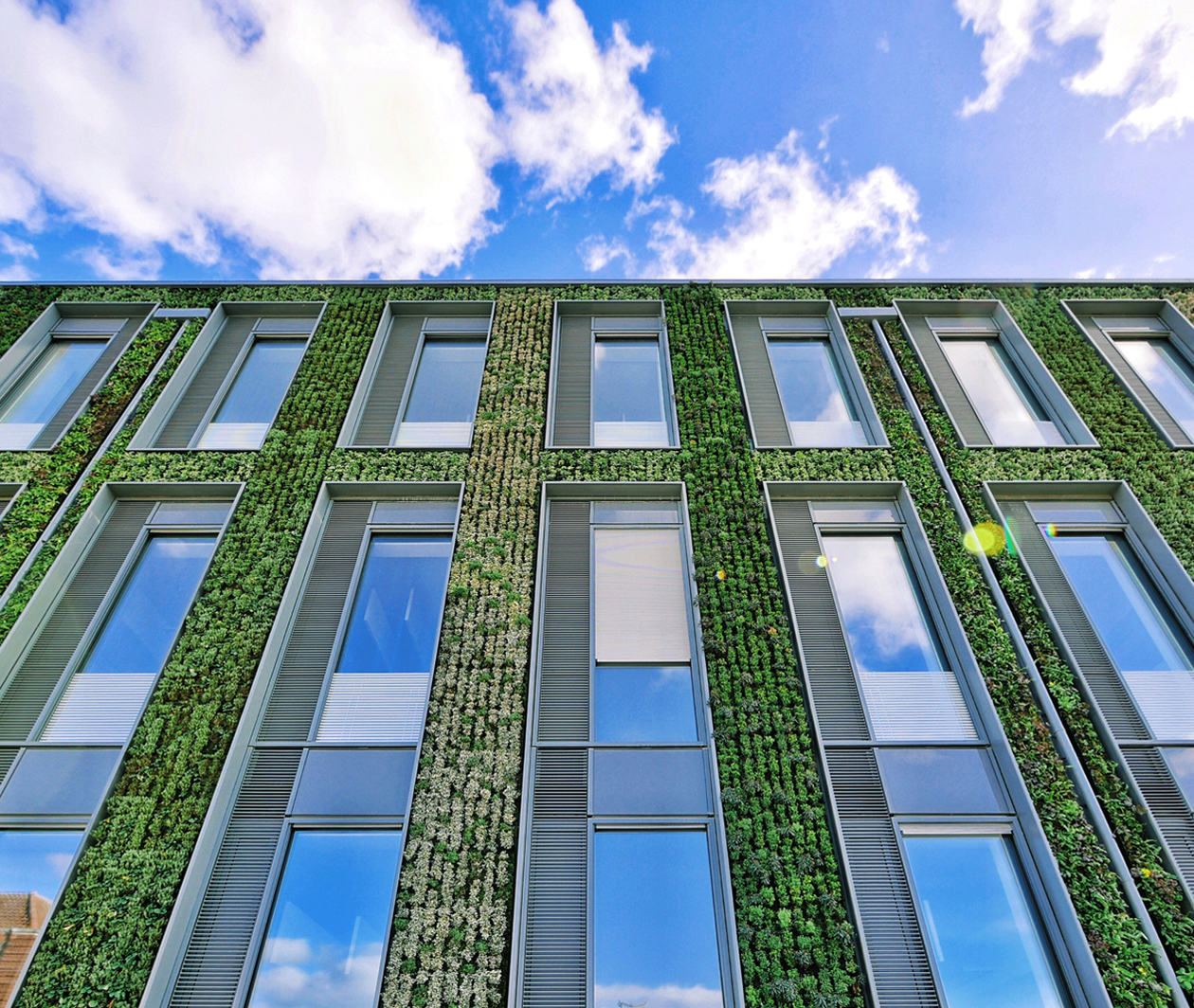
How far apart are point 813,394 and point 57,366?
14.9 meters

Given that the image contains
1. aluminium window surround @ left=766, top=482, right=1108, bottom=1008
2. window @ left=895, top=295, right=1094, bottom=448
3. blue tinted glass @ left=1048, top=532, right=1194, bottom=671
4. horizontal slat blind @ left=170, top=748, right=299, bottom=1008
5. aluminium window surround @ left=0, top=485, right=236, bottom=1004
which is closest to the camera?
horizontal slat blind @ left=170, top=748, right=299, bottom=1008

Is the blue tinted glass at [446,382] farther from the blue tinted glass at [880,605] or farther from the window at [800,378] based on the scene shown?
the blue tinted glass at [880,605]

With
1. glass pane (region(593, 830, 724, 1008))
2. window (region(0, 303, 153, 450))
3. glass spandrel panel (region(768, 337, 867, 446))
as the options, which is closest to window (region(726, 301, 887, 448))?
glass spandrel panel (region(768, 337, 867, 446))

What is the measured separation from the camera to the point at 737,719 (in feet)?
29.0

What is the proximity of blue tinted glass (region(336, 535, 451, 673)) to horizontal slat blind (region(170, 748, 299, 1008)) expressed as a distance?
1.63 metres

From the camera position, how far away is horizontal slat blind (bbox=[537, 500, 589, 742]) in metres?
9.12

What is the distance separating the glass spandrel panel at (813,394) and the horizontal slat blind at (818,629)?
1831 millimetres

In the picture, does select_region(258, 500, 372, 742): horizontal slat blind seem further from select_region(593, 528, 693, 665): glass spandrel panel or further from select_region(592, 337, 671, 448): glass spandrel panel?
select_region(592, 337, 671, 448): glass spandrel panel

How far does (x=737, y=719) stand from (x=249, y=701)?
6439mm

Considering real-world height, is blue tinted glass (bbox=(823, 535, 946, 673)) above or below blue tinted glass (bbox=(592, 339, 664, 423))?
below

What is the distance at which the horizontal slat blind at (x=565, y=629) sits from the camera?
29.9ft

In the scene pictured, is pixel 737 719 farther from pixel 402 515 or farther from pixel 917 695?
pixel 402 515

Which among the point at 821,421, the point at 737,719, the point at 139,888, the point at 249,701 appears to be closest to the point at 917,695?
the point at 737,719

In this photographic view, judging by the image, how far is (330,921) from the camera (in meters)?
7.80
